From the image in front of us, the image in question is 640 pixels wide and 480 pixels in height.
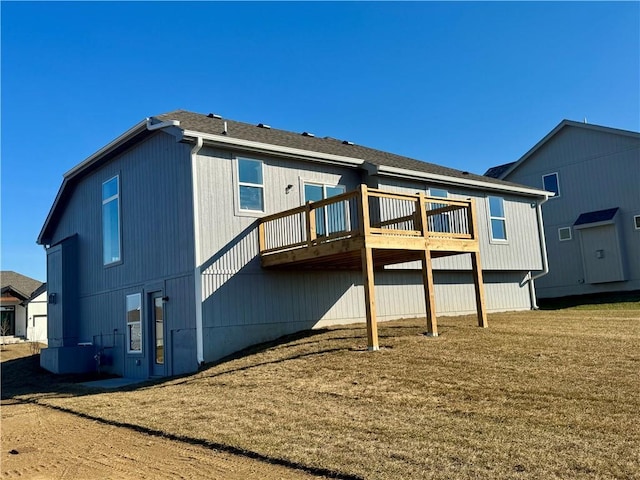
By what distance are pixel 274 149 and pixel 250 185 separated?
103 cm

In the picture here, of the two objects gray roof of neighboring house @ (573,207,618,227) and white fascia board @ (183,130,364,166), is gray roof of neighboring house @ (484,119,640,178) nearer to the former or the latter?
gray roof of neighboring house @ (573,207,618,227)

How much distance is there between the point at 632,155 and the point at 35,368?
23.3 m

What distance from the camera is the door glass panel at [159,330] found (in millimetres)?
13578

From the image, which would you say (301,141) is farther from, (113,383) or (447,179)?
(113,383)

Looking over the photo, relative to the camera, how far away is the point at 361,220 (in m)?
11.0

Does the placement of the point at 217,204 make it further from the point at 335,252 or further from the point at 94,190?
the point at 94,190

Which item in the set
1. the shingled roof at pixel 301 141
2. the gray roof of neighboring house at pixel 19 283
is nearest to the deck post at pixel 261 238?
the shingled roof at pixel 301 141

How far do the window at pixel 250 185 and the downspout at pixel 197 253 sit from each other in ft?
3.76

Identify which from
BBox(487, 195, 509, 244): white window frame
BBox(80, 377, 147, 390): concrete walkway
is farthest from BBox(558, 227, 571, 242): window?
BBox(80, 377, 147, 390): concrete walkway

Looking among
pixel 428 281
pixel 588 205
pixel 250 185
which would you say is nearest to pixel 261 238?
pixel 250 185

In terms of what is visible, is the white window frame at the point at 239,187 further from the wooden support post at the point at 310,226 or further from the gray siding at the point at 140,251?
the wooden support post at the point at 310,226

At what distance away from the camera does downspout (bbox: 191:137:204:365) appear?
12.0 metres

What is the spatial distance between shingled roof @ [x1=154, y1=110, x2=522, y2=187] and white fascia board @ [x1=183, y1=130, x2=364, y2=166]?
0.86 ft

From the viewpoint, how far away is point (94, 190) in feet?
56.2
